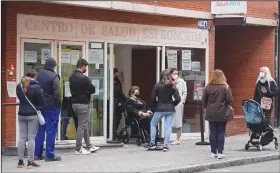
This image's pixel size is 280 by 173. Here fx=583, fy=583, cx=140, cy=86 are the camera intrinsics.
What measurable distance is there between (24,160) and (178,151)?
3630mm

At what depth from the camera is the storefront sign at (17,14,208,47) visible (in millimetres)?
12758

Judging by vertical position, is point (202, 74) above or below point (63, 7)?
below

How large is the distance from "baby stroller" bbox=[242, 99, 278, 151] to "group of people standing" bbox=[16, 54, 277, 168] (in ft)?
4.51

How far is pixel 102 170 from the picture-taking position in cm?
1040

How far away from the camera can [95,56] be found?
13953 mm

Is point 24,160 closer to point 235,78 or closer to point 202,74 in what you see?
point 202,74

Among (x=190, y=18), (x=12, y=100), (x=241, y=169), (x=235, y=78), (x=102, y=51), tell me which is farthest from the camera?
(x=235, y=78)

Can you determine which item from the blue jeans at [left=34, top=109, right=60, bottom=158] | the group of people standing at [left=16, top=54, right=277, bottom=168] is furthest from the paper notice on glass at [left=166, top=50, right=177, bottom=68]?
the blue jeans at [left=34, top=109, right=60, bottom=158]

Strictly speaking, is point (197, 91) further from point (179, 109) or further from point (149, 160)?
point (149, 160)

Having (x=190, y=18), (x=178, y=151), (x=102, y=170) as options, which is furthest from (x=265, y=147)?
(x=102, y=170)

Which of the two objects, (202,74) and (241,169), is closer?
(241,169)

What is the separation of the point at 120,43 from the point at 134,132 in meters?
2.21

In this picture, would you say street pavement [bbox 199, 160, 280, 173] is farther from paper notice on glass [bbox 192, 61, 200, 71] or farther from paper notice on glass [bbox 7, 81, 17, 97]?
paper notice on glass [bbox 7, 81, 17, 97]

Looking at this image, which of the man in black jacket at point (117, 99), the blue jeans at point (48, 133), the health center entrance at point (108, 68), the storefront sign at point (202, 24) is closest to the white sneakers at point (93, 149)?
the health center entrance at point (108, 68)
